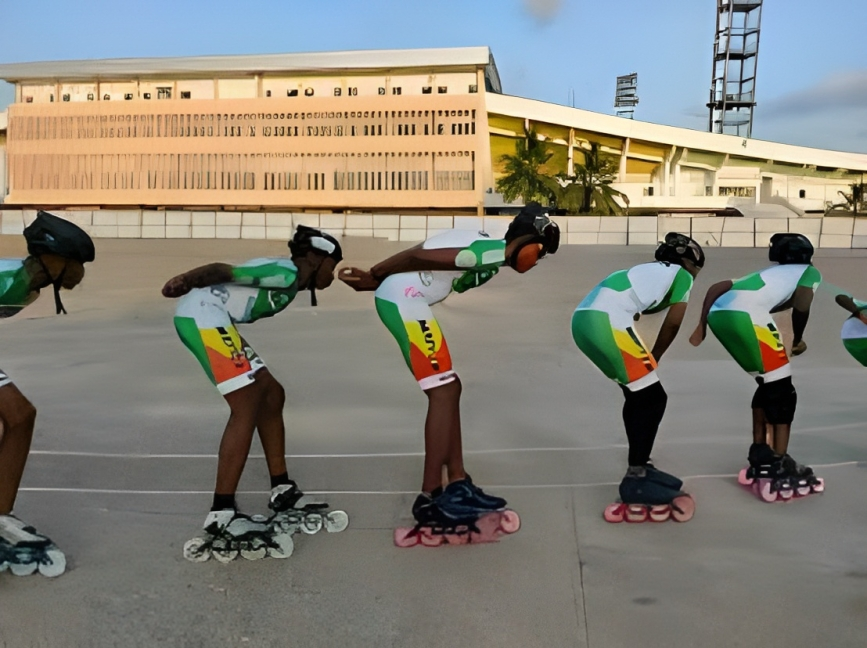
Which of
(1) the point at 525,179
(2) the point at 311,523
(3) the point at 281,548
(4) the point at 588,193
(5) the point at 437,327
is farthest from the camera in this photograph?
(1) the point at 525,179

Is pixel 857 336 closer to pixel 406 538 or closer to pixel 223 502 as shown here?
pixel 406 538

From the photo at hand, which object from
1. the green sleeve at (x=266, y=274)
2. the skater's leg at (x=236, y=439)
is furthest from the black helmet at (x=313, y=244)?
the skater's leg at (x=236, y=439)

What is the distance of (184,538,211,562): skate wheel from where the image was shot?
4281mm

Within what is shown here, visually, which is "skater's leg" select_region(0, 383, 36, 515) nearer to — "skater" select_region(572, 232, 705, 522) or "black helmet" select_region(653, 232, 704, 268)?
"skater" select_region(572, 232, 705, 522)

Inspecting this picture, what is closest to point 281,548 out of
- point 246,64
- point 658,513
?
point 658,513

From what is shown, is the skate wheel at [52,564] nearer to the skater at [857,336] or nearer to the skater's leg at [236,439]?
the skater's leg at [236,439]

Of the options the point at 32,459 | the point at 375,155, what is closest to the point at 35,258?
the point at 32,459

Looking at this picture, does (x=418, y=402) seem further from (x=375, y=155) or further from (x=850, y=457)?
(x=375, y=155)

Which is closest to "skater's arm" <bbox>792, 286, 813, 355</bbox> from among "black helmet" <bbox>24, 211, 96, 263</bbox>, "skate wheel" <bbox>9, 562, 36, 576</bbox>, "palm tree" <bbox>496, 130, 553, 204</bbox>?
"black helmet" <bbox>24, 211, 96, 263</bbox>

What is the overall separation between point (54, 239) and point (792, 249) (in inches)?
167

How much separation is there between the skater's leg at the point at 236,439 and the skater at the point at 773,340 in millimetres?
2931

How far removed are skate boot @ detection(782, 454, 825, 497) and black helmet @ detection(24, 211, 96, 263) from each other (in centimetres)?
413

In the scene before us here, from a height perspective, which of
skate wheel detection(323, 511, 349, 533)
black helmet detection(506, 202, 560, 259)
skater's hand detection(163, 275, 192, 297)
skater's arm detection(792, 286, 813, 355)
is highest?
black helmet detection(506, 202, 560, 259)

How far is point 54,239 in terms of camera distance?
158 inches
